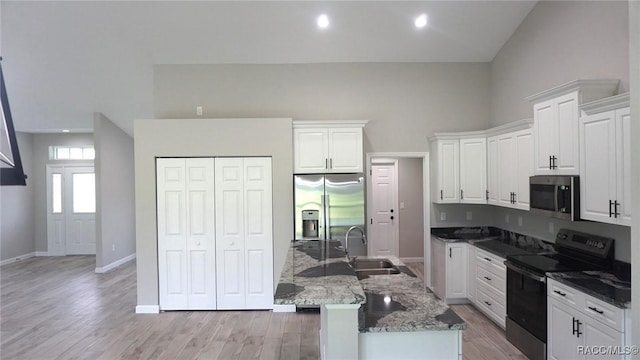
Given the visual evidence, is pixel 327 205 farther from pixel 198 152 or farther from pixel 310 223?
pixel 198 152

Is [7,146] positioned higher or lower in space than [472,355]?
higher

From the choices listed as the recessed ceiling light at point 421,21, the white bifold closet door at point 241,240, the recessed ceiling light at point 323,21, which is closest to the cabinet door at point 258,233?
the white bifold closet door at point 241,240

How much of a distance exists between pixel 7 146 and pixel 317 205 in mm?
3242

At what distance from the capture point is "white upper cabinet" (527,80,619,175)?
9.87 ft

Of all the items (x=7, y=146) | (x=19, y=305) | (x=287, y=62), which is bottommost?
(x=19, y=305)

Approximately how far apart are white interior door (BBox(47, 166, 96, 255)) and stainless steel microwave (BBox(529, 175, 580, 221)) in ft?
28.4

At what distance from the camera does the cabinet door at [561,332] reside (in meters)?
2.72

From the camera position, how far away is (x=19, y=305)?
497 cm

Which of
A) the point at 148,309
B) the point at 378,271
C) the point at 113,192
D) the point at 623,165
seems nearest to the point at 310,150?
the point at 378,271

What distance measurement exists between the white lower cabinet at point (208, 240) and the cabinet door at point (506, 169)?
3.01 meters

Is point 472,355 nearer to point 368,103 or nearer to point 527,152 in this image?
point 527,152

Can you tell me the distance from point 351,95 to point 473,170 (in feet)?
6.67

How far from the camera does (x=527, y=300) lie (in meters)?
3.28

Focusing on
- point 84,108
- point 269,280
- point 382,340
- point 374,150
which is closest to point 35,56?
point 84,108
